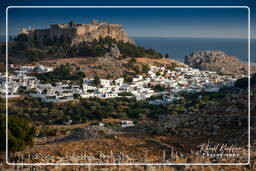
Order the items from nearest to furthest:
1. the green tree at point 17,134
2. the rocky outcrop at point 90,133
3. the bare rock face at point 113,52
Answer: the green tree at point 17,134 → the rocky outcrop at point 90,133 → the bare rock face at point 113,52

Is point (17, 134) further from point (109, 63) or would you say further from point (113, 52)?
point (113, 52)

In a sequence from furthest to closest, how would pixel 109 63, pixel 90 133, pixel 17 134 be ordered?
pixel 109 63 < pixel 90 133 < pixel 17 134

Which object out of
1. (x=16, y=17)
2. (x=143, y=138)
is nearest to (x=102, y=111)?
(x=143, y=138)

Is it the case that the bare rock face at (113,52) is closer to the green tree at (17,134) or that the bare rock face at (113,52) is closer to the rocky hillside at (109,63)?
→ the rocky hillside at (109,63)

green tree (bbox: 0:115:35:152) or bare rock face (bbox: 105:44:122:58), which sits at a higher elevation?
bare rock face (bbox: 105:44:122:58)

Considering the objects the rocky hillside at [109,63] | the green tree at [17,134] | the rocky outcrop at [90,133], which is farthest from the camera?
the rocky hillside at [109,63]

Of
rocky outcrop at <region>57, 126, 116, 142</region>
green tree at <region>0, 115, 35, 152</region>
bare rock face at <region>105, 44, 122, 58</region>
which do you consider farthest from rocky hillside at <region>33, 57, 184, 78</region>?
green tree at <region>0, 115, 35, 152</region>

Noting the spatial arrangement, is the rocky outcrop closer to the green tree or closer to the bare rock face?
the green tree

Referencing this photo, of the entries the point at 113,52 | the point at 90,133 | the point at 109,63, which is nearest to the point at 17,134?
the point at 90,133

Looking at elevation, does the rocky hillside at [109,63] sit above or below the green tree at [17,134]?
above

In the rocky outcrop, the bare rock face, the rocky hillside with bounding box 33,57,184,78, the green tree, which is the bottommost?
the rocky outcrop

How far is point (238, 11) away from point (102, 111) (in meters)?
5.80

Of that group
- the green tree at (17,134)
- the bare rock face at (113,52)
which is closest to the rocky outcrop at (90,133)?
the green tree at (17,134)

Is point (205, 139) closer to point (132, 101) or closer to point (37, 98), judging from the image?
point (132, 101)
